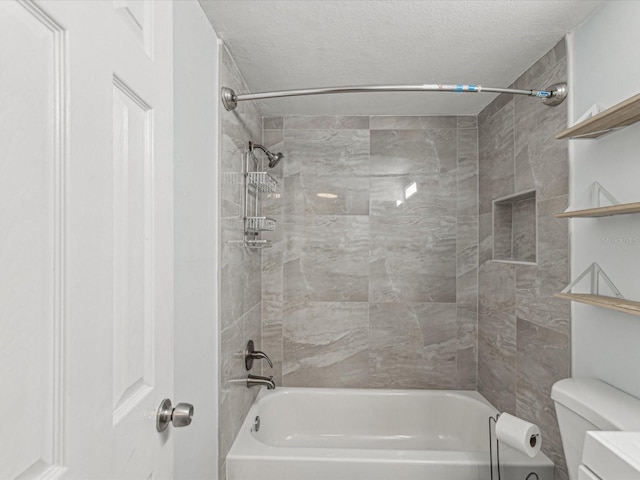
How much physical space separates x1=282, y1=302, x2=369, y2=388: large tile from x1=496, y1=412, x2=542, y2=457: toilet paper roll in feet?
3.80

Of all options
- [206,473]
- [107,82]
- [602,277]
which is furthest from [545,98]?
[206,473]

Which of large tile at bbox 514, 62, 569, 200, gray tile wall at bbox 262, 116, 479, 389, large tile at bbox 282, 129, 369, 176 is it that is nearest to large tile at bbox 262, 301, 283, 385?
gray tile wall at bbox 262, 116, 479, 389

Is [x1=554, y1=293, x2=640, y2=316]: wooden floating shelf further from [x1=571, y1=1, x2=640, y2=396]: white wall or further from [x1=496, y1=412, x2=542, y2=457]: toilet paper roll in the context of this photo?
[x1=496, y1=412, x2=542, y2=457]: toilet paper roll

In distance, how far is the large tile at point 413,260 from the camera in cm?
270

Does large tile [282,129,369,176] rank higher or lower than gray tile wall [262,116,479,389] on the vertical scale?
higher

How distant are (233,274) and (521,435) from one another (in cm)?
140

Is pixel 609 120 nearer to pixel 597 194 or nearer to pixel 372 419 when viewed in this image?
pixel 597 194

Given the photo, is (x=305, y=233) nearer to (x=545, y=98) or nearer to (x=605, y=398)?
(x=545, y=98)

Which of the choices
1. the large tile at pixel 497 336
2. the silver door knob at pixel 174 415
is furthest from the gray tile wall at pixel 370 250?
the silver door knob at pixel 174 415

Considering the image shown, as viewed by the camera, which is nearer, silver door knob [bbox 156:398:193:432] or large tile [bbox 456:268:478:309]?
silver door knob [bbox 156:398:193:432]

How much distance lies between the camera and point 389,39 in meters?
1.73

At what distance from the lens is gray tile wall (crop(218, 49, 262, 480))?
1.73m

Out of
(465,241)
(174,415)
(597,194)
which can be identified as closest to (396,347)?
(465,241)

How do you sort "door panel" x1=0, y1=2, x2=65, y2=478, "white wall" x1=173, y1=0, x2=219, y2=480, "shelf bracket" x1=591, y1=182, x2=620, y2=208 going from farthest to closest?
"shelf bracket" x1=591, y1=182, x2=620, y2=208
"white wall" x1=173, y1=0, x2=219, y2=480
"door panel" x1=0, y1=2, x2=65, y2=478
